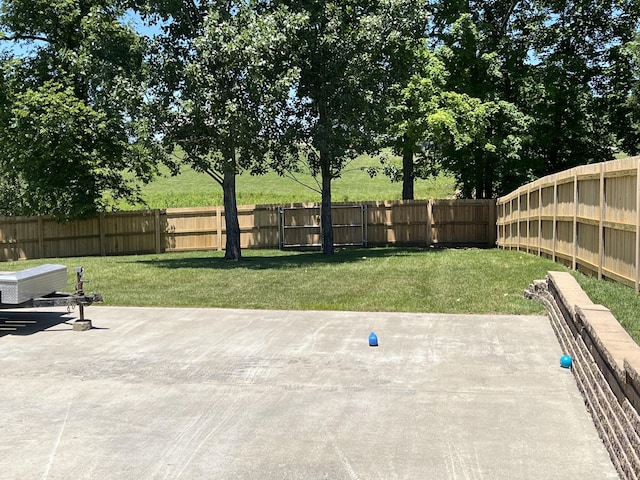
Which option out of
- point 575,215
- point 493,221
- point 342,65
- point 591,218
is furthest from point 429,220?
point 591,218

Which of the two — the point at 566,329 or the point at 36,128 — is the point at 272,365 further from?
the point at 36,128

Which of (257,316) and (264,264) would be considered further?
(264,264)

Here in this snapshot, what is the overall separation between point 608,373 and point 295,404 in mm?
2550

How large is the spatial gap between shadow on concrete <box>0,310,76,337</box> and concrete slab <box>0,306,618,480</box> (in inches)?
4.2

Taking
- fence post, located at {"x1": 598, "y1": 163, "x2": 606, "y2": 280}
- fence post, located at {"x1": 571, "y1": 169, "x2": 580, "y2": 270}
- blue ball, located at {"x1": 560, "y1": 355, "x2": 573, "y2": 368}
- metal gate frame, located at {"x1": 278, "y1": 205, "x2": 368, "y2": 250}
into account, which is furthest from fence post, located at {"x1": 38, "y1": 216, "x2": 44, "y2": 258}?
blue ball, located at {"x1": 560, "y1": 355, "x2": 573, "y2": 368}

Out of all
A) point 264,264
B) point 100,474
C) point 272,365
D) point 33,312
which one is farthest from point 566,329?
point 264,264

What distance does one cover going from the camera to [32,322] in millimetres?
9383

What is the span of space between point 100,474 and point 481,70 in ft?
87.4

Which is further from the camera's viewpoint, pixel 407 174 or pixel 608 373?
pixel 407 174

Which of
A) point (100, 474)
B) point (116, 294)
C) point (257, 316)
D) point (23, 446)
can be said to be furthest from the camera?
point (116, 294)

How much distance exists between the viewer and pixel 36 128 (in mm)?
24891

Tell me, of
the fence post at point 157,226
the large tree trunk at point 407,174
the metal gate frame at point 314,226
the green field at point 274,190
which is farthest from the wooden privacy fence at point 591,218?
the green field at point 274,190

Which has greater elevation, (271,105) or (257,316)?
(271,105)

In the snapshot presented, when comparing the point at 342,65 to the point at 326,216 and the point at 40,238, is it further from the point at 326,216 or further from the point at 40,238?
the point at 40,238
